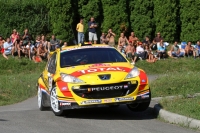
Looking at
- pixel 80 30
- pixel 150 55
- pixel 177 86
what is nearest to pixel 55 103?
pixel 177 86

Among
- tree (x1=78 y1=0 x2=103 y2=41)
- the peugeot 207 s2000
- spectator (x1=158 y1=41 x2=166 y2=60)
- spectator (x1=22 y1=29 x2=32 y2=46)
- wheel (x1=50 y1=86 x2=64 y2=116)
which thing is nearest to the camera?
the peugeot 207 s2000

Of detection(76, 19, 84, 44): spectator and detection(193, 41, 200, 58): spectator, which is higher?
detection(76, 19, 84, 44): spectator

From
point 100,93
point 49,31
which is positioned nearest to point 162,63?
point 49,31

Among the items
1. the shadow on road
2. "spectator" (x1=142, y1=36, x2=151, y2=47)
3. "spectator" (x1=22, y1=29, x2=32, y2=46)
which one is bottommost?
the shadow on road

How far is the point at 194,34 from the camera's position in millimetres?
30828

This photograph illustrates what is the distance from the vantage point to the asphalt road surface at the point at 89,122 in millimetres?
10992

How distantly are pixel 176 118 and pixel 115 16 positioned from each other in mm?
19641

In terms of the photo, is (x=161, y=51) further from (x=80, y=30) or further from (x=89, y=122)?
(x=89, y=122)

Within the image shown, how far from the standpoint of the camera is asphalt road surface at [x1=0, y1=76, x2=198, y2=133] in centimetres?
1099

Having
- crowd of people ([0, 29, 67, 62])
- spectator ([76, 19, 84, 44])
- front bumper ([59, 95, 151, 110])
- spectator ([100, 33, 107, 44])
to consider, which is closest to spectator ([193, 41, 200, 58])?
spectator ([100, 33, 107, 44])

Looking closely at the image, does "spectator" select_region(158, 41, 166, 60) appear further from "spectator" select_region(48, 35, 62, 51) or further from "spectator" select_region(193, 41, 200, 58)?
"spectator" select_region(48, 35, 62, 51)

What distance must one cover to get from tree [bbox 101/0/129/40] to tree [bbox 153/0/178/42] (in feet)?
5.53

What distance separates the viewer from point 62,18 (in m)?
30.3

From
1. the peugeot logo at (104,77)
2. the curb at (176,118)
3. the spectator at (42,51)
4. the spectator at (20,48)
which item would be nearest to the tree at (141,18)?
the spectator at (42,51)
